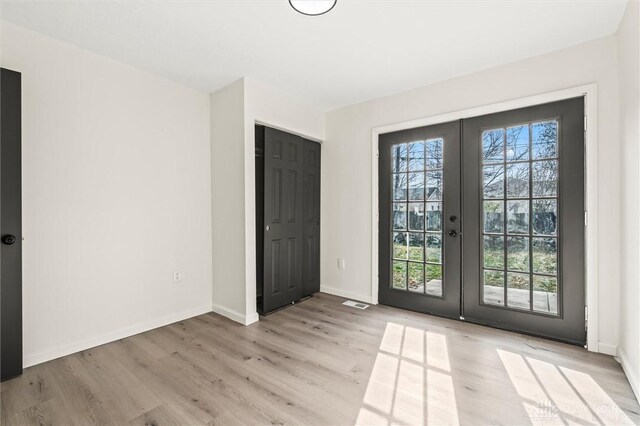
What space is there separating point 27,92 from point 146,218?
128 cm

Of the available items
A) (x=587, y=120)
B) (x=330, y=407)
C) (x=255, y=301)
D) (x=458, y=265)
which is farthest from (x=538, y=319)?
(x=255, y=301)

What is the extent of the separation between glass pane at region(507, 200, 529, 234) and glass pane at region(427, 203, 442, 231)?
64cm

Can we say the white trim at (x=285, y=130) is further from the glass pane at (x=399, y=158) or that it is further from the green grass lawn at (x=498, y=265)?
the green grass lawn at (x=498, y=265)

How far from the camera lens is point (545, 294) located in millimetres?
2641

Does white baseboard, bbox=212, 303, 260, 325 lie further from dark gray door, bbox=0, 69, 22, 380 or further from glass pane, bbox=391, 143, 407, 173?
glass pane, bbox=391, 143, 407, 173

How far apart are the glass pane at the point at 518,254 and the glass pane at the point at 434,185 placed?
0.81 meters

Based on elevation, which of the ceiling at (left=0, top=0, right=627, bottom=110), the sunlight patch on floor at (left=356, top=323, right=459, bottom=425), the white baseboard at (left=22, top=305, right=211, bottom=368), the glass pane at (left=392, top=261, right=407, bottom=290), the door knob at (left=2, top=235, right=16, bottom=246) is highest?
the ceiling at (left=0, top=0, right=627, bottom=110)

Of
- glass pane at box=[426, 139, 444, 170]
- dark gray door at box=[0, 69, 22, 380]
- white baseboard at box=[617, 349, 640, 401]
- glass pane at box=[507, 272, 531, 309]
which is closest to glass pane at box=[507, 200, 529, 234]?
glass pane at box=[507, 272, 531, 309]

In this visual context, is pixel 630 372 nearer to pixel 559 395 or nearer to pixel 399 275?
pixel 559 395

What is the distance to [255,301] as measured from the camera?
10.3ft

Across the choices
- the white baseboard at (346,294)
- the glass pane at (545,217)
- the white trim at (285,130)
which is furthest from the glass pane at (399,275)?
the white trim at (285,130)

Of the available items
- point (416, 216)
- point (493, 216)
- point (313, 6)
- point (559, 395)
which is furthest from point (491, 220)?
point (313, 6)

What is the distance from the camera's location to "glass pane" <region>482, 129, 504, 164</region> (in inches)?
112

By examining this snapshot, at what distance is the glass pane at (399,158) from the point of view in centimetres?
347
